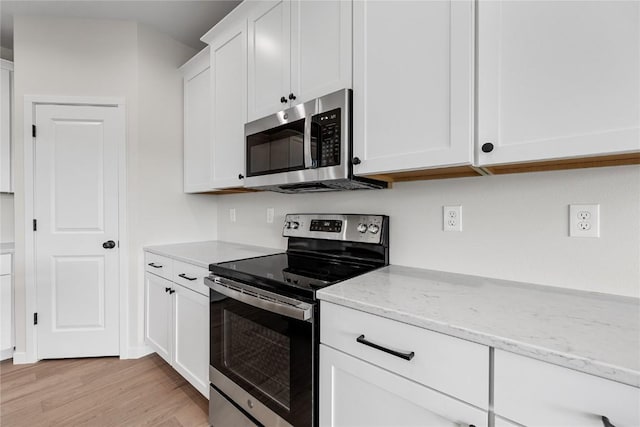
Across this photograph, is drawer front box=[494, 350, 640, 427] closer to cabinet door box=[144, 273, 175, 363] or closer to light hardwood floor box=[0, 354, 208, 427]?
light hardwood floor box=[0, 354, 208, 427]

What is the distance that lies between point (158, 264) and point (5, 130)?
6.09ft

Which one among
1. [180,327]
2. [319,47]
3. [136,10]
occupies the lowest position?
[180,327]

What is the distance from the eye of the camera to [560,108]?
2.88ft

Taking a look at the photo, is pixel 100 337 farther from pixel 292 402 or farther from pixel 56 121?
pixel 292 402

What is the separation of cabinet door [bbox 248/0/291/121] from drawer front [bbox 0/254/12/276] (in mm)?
2359

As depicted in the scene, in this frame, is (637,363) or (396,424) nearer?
(637,363)

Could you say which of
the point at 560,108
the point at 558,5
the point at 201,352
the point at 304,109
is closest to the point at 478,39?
the point at 558,5

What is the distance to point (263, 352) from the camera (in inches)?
52.1

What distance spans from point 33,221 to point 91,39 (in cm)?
154

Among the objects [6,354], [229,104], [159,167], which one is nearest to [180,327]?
[159,167]

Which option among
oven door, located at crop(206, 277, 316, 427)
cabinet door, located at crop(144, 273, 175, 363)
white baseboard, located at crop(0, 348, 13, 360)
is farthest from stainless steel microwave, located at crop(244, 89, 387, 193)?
white baseboard, located at crop(0, 348, 13, 360)

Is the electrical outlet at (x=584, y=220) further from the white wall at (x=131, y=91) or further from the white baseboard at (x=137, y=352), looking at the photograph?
the white baseboard at (x=137, y=352)

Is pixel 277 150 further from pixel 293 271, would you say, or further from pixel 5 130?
pixel 5 130

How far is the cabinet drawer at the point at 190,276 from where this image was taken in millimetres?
1705
